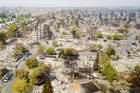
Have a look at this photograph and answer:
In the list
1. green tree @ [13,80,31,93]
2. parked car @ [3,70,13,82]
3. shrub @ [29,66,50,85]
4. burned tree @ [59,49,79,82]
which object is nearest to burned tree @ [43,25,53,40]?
burned tree @ [59,49,79,82]

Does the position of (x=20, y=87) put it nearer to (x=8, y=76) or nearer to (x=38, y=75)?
(x=38, y=75)

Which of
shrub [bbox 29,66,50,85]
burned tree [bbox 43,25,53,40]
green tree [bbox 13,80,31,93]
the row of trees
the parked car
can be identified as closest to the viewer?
green tree [bbox 13,80,31,93]

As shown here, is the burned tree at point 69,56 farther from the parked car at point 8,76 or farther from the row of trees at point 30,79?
the parked car at point 8,76

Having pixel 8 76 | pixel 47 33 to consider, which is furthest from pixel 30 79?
pixel 47 33

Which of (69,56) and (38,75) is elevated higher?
(38,75)

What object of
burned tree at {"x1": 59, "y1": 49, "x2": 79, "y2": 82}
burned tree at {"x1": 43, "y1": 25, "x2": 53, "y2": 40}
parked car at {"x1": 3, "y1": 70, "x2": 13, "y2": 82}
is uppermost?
burned tree at {"x1": 43, "y1": 25, "x2": 53, "y2": 40}

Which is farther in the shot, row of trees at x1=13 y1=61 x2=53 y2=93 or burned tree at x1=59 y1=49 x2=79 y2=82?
burned tree at x1=59 y1=49 x2=79 y2=82

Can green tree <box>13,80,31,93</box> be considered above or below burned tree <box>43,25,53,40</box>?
below

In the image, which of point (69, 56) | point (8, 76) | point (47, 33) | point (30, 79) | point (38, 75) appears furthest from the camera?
point (47, 33)

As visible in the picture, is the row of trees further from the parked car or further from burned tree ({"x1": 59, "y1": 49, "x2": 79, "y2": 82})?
burned tree ({"x1": 59, "y1": 49, "x2": 79, "y2": 82})

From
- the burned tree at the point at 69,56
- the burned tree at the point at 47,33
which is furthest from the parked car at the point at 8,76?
the burned tree at the point at 47,33

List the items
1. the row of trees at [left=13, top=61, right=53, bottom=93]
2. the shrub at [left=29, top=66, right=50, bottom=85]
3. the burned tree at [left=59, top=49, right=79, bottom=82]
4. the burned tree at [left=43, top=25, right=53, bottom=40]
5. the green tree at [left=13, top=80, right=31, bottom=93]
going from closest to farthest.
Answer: the green tree at [left=13, top=80, right=31, bottom=93], the row of trees at [left=13, top=61, right=53, bottom=93], the shrub at [left=29, top=66, right=50, bottom=85], the burned tree at [left=59, top=49, right=79, bottom=82], the burned tree at [left=43, top=25, right=53, bottom=40]

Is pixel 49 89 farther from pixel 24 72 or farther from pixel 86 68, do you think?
pixel 86 68
